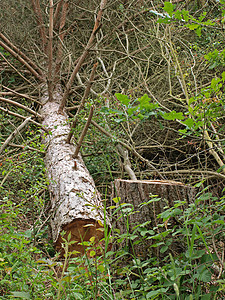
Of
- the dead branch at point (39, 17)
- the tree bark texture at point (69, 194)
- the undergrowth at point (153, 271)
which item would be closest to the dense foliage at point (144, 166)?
the undergrowth at point (153, 271)

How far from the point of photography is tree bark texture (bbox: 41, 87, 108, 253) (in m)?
2.37

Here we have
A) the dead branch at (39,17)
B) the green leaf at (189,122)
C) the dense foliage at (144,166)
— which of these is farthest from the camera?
the dead branch at (39,17)

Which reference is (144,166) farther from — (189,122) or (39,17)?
(39,17)

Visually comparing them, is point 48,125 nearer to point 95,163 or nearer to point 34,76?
point 95,163

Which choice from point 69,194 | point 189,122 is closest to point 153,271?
point 189,122

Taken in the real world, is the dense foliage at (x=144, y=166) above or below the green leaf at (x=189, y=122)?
below

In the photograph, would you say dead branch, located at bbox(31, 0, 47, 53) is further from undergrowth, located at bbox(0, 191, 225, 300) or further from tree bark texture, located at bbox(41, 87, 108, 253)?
undergrowth, located at bbox(0, 191, 225, 300)

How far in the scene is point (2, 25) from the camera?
17.2 ft

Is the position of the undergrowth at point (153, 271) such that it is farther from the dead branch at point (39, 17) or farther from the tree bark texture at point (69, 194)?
the dead branch at point (39, 17)

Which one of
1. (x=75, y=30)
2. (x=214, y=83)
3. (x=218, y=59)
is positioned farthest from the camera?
(x=75, y=30)

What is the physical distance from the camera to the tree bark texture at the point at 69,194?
2.37 m

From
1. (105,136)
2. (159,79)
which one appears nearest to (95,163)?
(105,136)

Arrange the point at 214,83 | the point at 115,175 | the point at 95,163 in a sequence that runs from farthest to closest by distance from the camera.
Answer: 1. the point at 115,175
2. the point at 95,163
3. the point at 214,83

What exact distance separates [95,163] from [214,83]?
7.36 feet
